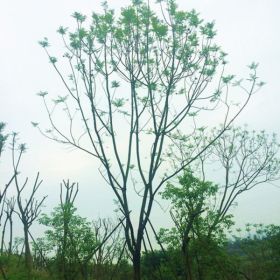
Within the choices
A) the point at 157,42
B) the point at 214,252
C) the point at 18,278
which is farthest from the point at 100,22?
the point at 18,278

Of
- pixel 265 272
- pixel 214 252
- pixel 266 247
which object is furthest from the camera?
pixel 266 247

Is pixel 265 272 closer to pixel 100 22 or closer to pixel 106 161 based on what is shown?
pixel 106 161

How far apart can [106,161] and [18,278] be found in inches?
347

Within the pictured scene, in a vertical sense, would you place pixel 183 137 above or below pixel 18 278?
above

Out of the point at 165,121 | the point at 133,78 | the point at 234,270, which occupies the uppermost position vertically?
the point at 133,78

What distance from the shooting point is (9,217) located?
19422mm

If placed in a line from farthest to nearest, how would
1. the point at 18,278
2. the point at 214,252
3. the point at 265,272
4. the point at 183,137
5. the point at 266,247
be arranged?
the point at 266,247 < the point at 265,272 < the point at 18,278 < the point at 214,252 < the point at 183,137

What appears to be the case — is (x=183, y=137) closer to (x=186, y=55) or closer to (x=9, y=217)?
(x=186, y=55)

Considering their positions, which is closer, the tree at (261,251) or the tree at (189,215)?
the tree at (189,215)

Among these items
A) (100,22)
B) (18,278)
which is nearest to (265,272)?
(18,278)

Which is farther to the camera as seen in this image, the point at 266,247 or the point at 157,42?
the point at 266,247

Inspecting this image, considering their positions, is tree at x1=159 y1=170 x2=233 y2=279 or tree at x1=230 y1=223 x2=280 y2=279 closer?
tree at x1=159 y1=170 x2=233 y2=279

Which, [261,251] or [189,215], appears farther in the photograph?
[261,251]

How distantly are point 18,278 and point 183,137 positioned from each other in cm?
1024
